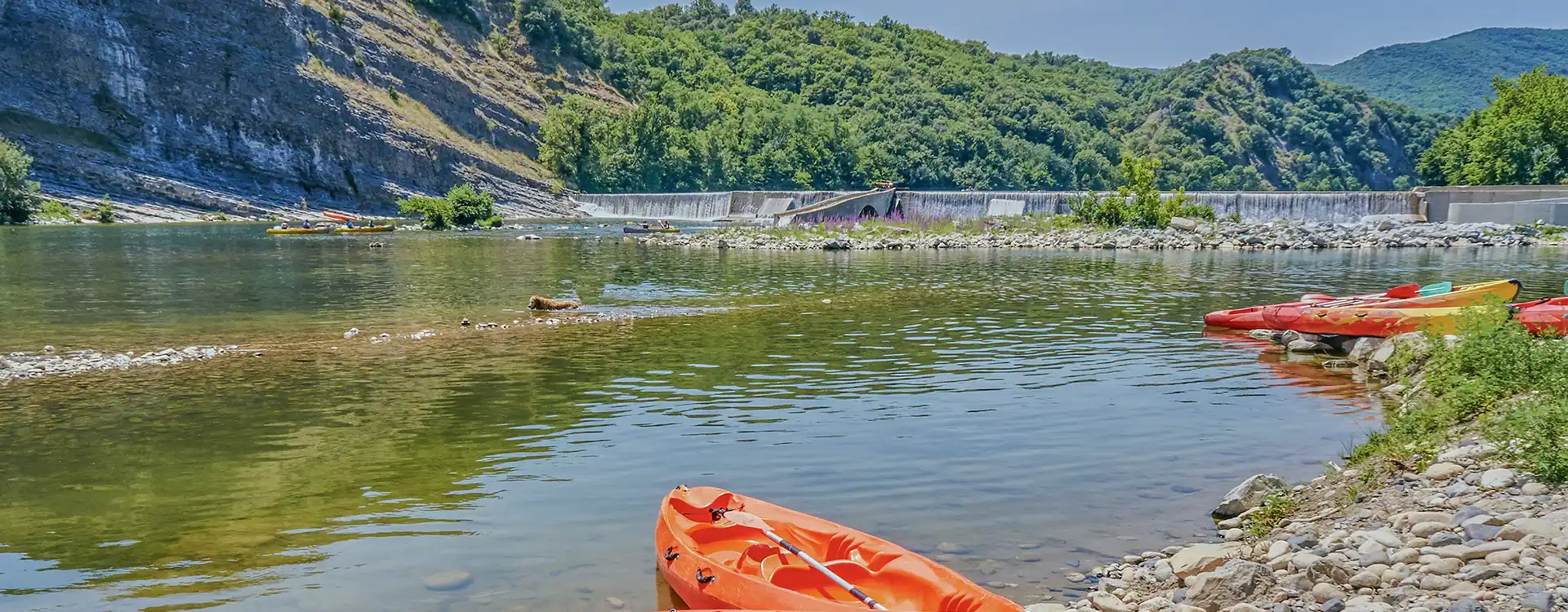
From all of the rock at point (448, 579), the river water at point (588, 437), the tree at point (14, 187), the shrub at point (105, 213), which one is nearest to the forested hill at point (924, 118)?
the shrub at point (105, 213)

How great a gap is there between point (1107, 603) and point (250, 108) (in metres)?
107

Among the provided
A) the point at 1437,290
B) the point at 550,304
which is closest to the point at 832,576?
the point at 1437,290

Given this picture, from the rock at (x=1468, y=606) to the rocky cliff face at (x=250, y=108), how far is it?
100852 mm

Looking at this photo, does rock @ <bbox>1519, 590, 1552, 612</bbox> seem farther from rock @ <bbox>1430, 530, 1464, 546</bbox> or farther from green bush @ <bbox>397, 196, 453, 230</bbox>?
green bush @ <bbox>397, 196, 453, 230</bbox>

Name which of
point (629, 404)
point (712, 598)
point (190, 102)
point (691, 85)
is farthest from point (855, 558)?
point (691, 85)

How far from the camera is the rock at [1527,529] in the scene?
7.36 metres

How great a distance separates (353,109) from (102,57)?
20.8 meters

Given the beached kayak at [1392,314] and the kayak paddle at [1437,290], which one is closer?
the beached kayak at [1392,314]

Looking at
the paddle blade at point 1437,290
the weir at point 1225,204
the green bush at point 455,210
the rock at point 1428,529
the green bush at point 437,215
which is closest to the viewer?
the rock at point 1428,529

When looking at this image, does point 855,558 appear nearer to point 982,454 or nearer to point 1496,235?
point 982,454

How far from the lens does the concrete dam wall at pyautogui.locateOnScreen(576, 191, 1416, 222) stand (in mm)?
64000

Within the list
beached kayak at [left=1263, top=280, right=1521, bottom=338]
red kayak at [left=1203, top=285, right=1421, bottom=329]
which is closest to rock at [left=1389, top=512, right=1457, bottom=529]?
beached kayak at [left=1263, top=280, right=1521, bottom=338]

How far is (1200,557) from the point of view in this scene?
8.70m

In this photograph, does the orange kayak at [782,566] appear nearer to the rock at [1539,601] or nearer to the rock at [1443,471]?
the rock at [1539,601]
